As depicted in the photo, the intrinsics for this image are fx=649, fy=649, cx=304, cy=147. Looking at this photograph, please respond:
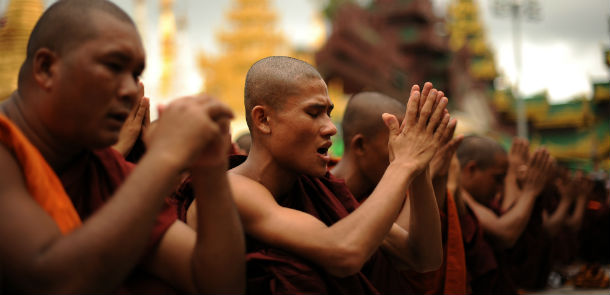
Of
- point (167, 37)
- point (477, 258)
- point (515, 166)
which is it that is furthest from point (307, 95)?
point (167, 37)

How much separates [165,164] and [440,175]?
2016 millimetres

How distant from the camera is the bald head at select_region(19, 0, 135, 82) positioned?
1.57 meters

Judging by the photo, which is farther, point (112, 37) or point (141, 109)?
point (141, 109)

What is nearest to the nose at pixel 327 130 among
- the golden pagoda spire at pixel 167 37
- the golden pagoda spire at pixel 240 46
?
the golden pagoda spire at pixel 240 46

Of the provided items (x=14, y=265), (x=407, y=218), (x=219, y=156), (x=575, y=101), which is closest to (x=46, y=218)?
(x=14, y=265)

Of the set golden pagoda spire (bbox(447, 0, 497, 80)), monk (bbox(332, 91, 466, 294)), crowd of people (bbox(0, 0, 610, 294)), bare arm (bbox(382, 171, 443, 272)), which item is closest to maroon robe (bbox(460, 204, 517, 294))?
monk (bbox(332, 91, 466, 294))

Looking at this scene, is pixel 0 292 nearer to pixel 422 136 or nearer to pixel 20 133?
pixel 20 133

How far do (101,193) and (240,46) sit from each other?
1074 inches

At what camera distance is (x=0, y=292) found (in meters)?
1.48

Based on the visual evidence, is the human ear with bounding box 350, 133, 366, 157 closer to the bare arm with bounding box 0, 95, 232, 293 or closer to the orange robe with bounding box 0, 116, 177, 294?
the orange robe with bounding box 0, 116, 177, 294

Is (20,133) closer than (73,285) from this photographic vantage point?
No

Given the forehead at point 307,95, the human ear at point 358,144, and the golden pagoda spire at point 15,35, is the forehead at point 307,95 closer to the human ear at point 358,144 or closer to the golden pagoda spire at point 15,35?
the human ear at point 358,144

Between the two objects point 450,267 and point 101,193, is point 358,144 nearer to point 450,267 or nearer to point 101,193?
point 450,267

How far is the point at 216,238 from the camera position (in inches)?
65.6
